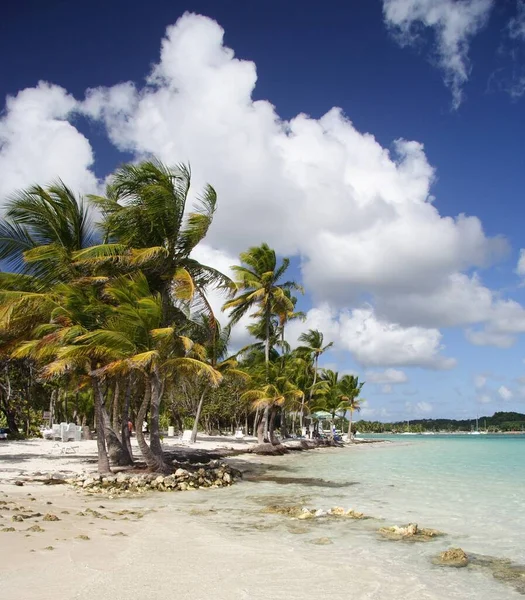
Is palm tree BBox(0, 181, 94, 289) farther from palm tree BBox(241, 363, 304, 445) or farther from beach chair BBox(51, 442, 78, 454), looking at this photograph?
palm tree BBox(241, 363, 304, 445)

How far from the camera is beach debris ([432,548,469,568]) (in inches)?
274

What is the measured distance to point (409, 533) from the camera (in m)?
8.70

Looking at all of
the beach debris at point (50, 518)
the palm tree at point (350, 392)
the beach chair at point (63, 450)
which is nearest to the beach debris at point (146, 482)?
the beach debris at point (50, 518)

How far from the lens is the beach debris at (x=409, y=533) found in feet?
27.6

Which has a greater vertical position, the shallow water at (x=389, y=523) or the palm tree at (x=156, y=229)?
the palm tree at (x=156, y=229)

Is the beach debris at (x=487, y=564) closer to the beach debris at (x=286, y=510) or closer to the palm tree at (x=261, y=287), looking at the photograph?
the beach debris at (x=286, y=510)

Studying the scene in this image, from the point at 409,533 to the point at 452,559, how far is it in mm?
1617

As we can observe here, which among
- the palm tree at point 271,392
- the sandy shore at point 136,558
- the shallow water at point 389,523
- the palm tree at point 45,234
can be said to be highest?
the palm tree at point 45,234

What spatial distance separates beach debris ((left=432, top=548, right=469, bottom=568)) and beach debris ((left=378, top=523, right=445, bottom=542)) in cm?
104

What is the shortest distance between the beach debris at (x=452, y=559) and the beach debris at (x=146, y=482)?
7791 mm

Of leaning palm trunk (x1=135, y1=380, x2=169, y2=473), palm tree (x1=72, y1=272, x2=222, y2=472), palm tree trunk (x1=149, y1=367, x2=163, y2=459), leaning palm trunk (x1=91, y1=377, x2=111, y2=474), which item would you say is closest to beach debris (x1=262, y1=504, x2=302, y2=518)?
palm tree (x1=72, y1=272, x2=222, y2=472)

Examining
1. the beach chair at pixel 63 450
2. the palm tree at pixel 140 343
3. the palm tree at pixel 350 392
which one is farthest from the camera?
the palm tree at pixel 350 392

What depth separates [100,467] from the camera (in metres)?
14.3

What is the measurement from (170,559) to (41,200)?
11.2 metres
